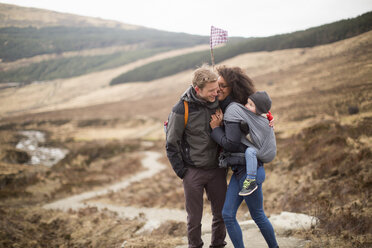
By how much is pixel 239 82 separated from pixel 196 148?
99cm

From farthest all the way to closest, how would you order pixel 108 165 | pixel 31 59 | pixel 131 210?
pixel 108 165, pixel 31 59, pixel 131 210

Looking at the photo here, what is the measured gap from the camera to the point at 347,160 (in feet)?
22.6

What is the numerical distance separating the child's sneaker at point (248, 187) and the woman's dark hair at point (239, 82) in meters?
1.04

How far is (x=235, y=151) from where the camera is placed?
3.11m

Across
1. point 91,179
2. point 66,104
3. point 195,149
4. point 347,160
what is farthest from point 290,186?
A: point 66,104

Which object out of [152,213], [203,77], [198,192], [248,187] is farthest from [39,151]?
[248,187]

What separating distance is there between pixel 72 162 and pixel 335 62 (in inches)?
877

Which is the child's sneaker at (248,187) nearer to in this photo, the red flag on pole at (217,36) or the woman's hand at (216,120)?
the woman's hand at (216,120)

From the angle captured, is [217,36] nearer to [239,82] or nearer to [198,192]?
[239,82]

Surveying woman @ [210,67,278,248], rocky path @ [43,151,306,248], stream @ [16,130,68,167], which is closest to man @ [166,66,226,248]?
woman @ [210,67,278,248]

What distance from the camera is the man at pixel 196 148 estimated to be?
316cm

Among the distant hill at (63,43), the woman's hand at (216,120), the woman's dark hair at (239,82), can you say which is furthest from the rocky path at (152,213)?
the distant hill at (63,43)

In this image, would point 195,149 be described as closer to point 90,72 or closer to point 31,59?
point 31,59

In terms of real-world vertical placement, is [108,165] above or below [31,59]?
below
